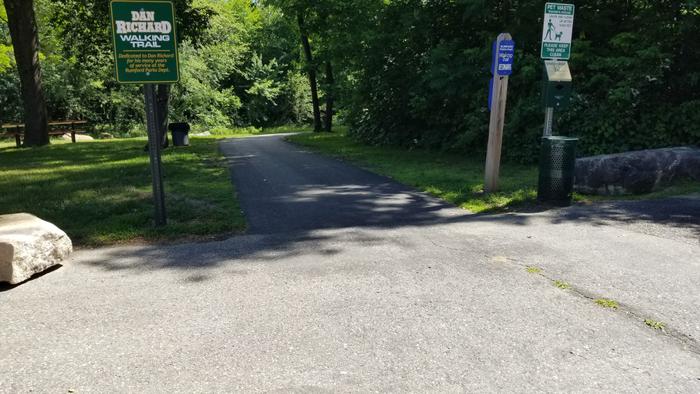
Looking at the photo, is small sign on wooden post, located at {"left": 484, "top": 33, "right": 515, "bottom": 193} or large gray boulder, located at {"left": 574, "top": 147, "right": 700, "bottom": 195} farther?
large gray boulder, located at {"left": 574, "top": 147, "right": 700, "bottom": 195}

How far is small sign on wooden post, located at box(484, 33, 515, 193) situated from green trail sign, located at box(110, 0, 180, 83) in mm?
4780

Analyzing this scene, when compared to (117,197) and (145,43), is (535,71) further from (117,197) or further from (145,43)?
(117,197)

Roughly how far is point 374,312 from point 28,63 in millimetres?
18677

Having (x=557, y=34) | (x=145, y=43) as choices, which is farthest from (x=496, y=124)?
(x=145, y=43)

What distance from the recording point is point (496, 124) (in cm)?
861

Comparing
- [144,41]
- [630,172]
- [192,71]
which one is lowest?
[630,172]

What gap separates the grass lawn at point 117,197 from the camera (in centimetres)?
680

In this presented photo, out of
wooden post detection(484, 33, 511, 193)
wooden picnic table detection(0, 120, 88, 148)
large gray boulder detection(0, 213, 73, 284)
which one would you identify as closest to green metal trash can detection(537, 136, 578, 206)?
wooden post detection(484, 33, 511, 193)

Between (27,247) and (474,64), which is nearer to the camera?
(27,247)

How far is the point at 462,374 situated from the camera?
3.11 m

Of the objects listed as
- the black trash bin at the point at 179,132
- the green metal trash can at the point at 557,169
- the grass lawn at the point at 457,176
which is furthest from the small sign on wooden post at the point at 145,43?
the black trash bin at the point at 179,132

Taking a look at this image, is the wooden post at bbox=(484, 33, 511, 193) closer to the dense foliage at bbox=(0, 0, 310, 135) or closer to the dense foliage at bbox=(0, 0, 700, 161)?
the dense foliage at bbox=(0, 0, 700, 161)

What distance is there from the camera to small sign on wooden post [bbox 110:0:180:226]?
619 centimetres

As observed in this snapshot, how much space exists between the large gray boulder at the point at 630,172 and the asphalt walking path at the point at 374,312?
1.69 m
